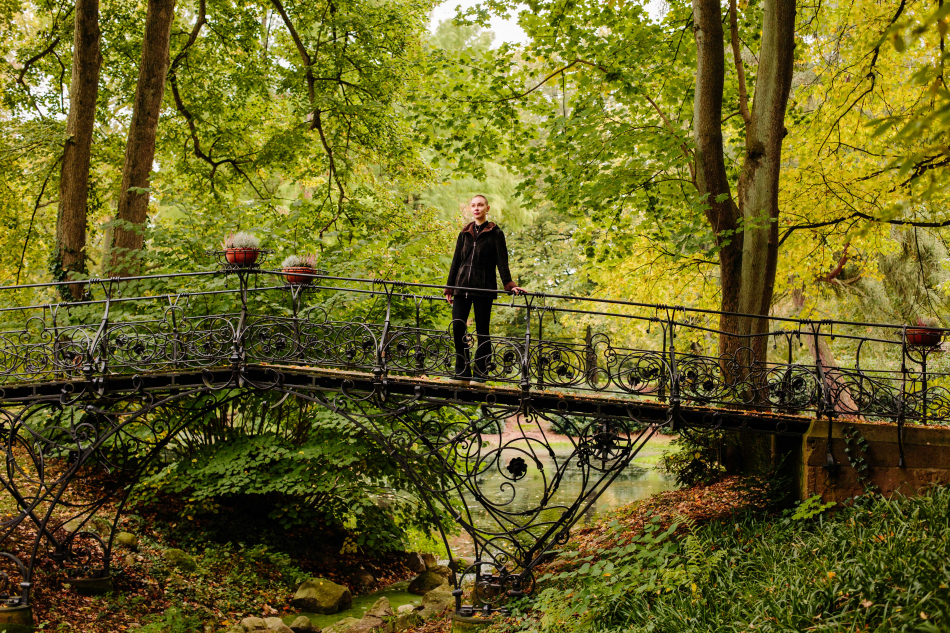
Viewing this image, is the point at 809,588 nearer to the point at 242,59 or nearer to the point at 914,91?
the point at 914,91

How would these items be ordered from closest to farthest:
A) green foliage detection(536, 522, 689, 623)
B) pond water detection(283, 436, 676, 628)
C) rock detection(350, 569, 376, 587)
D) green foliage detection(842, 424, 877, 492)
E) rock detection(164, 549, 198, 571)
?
green foliage detection(536, 522, 689, 623) < green foliage detection(842, 424, 877, 492) < rock detection(164, 549, 198, 571) < pond water detection(283, 436, 676, 628) < rock detection(350, 569, 376, 587)

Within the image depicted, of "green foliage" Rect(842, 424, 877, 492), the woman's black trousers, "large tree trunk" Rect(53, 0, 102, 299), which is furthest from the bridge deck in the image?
"large tree trunk" Rect(53, 0, 102, 299)

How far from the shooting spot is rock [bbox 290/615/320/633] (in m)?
7.70

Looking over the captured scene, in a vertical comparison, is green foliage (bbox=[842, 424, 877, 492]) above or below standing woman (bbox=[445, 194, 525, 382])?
below

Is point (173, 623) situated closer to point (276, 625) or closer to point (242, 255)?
point (276, 625)

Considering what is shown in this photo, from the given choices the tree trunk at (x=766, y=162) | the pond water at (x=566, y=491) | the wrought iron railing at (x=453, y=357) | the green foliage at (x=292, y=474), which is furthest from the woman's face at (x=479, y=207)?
the pond water at (x=566, y=491)

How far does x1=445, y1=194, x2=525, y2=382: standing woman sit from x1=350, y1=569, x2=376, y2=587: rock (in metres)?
4.63

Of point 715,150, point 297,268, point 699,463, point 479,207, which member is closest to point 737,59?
point 715,150

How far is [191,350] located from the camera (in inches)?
273

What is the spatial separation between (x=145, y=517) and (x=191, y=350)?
4138mm

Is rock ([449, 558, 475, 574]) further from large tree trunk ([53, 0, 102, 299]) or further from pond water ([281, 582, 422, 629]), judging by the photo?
large tree trunk ([53, 0, 102, 299])

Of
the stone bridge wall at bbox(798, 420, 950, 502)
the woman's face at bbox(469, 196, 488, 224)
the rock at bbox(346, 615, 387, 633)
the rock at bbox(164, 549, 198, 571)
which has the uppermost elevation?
the woman's face at bbox(469, 196, 488, 224)

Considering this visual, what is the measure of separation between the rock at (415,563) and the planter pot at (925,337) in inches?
304

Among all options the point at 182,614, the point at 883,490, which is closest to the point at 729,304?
the point at 883,490
